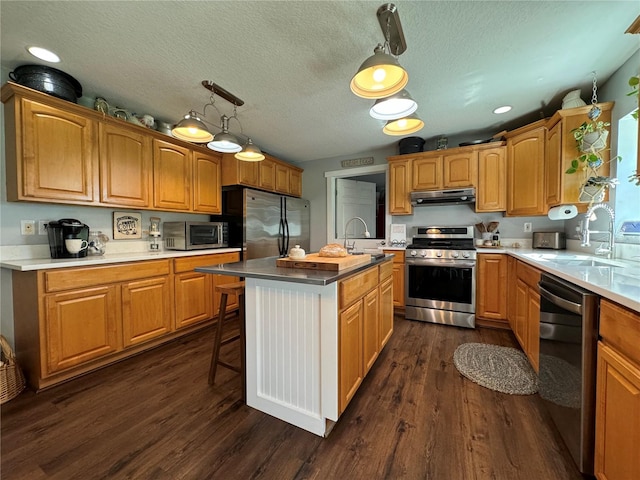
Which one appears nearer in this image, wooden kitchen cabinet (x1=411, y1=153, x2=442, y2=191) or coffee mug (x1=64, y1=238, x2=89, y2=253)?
coffee mug (x1=64, y1=238, x2=89, y2=253)

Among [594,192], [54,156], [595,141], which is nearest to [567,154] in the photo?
[595,141]

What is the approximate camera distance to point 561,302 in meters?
1.33

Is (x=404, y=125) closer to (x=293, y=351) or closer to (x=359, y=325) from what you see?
(x=359, y=325)

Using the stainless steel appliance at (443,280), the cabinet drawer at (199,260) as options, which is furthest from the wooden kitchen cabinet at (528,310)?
the cabinet drawer at (199,260)

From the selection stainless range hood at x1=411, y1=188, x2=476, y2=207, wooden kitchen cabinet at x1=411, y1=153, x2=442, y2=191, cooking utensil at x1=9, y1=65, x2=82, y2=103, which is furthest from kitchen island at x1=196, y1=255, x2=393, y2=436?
wooden kitchen cabinet at x1=411, y1=153, x2=442, y2=191

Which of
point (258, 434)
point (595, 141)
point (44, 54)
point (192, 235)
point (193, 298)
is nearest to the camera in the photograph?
point (258, 434)

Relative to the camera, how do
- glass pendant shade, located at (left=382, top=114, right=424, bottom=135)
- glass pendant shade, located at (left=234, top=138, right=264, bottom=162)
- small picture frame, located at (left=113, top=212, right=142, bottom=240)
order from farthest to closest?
small picture frame, located at (left=113, top=212, right=142, bottom=240), glass pendant shade, located at (left=234, top=138, right=264, bottom=162), glass pendant shade, located at (left=382, top=114, right=424, bottom=135)

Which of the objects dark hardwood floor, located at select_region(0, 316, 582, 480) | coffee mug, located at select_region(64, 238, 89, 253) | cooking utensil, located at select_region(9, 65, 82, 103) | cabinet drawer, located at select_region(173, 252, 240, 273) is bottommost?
dark hardwood floor, located at select_region(0, 316, 582, 480)

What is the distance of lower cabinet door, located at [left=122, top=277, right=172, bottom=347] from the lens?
88.5 inches

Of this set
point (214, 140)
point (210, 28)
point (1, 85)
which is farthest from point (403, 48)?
point (1, 85)

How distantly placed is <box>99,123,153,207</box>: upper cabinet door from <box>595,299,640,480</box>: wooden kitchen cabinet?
11.3ft

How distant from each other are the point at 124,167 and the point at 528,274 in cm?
378

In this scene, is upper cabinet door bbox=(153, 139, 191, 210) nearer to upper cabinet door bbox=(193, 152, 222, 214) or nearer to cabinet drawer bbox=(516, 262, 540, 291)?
upper cabinet door bbox=(193, 152, 222, 214)

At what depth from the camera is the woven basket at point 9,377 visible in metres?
1.70
